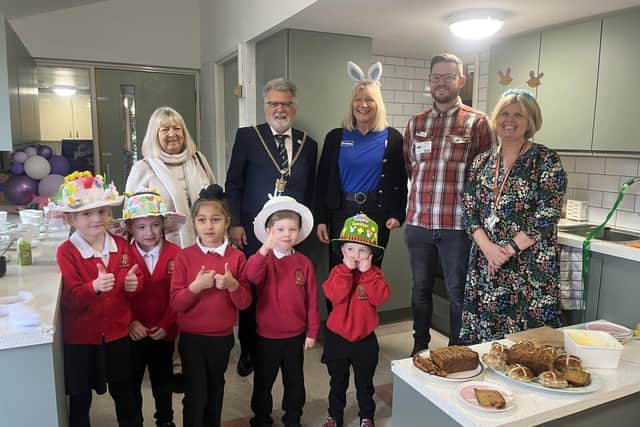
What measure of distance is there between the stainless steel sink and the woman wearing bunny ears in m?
0.98

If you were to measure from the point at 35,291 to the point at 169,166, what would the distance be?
869mm

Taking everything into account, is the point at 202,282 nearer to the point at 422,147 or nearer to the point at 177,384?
the point at 177,384

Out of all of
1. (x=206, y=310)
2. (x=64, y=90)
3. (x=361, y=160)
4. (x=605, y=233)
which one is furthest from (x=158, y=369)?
(x=64, y=90)

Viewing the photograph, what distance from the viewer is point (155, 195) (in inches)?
79.7

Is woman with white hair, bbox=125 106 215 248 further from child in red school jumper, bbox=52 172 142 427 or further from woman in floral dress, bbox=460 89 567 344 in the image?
woman in floral dress, bbox=460 89 567 344

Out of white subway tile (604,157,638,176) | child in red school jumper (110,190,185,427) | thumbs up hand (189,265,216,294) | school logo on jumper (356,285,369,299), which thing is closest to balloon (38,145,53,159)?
child in red school jumper (110,190,185,427)

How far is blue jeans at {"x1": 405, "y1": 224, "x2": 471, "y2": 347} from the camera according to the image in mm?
2504

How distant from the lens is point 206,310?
76.9 inches

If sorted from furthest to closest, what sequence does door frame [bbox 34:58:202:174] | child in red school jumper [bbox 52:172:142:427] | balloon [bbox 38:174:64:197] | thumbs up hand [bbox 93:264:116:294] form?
door frame [bbox 34:58:202:174] → balloon [bbox 38:174:64:197] → child in red school jumper [bbox 52:172:142:427] → thumbs up hand [bbox 93:264:116:294]

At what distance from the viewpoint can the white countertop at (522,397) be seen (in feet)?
3.94

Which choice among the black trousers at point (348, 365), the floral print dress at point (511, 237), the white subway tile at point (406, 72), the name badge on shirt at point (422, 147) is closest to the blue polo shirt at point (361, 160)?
the name badge on shirt at point (422, 147)

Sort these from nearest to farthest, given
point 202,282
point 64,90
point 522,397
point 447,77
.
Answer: point 522,397
point 202,282
point 447,77
point 64,90

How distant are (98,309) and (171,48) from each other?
13.1 ft

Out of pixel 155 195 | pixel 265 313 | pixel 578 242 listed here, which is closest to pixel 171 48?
pixel 155 195
